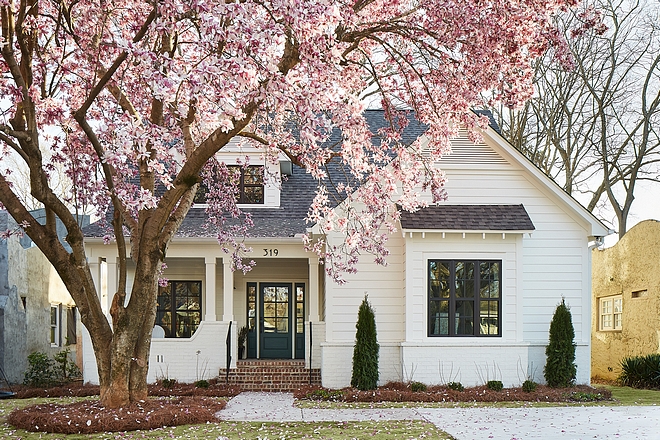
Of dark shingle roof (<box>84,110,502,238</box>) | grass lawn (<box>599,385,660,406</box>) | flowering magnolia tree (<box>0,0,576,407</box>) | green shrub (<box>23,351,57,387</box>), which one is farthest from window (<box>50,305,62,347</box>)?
grass lawn (<box>599,385,660,406</box>)

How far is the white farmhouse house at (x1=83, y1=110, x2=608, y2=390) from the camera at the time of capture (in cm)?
1462

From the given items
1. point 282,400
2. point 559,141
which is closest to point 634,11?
point 559,141

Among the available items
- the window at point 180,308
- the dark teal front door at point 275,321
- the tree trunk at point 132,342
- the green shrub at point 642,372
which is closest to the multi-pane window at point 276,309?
the dark teal front door at point 275,321

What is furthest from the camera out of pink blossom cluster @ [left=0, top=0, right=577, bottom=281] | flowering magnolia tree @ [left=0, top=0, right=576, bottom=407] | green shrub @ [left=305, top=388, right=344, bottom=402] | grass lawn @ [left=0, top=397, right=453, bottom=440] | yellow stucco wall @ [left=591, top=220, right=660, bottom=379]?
yellow stucco wall @ [left=591, top=220, right=660, bottom=379]

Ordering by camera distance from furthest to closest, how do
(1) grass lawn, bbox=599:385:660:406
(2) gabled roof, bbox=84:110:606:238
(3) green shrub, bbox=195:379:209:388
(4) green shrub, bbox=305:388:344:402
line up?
(3) green shrub, bbox=195:379:209:388
(2) gabled roof, bbox=84:110:606:238
(4) green shrub, bbox=305:388:344:402
(1) grass lawn, bbox=599:385:660:406

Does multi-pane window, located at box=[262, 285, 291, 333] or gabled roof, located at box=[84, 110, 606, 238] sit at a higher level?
gabled roof, located at box=[84, 110, 606, 238]

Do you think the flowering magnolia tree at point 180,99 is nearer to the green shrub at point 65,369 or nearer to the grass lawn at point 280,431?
the grass lawn at point 280,431

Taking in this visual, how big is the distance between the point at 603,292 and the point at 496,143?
7.99 m

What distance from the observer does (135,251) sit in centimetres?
1181

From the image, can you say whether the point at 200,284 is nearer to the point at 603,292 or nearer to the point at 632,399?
the point at 632,399

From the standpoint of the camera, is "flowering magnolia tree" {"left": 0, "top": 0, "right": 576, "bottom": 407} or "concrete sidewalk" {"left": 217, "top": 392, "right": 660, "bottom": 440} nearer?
"flowering magnolia tree" {"left": 0, "top": 0, "right": 576, "bottom": 407}

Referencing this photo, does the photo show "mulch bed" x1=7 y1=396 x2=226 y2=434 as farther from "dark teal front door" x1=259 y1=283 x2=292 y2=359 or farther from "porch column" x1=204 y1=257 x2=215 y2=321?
"dark teal front door" x1=259 y1=283 x2=292 y2=359

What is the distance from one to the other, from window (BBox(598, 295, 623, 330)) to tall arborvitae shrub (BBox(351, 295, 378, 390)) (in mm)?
8573

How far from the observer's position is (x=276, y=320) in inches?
729
